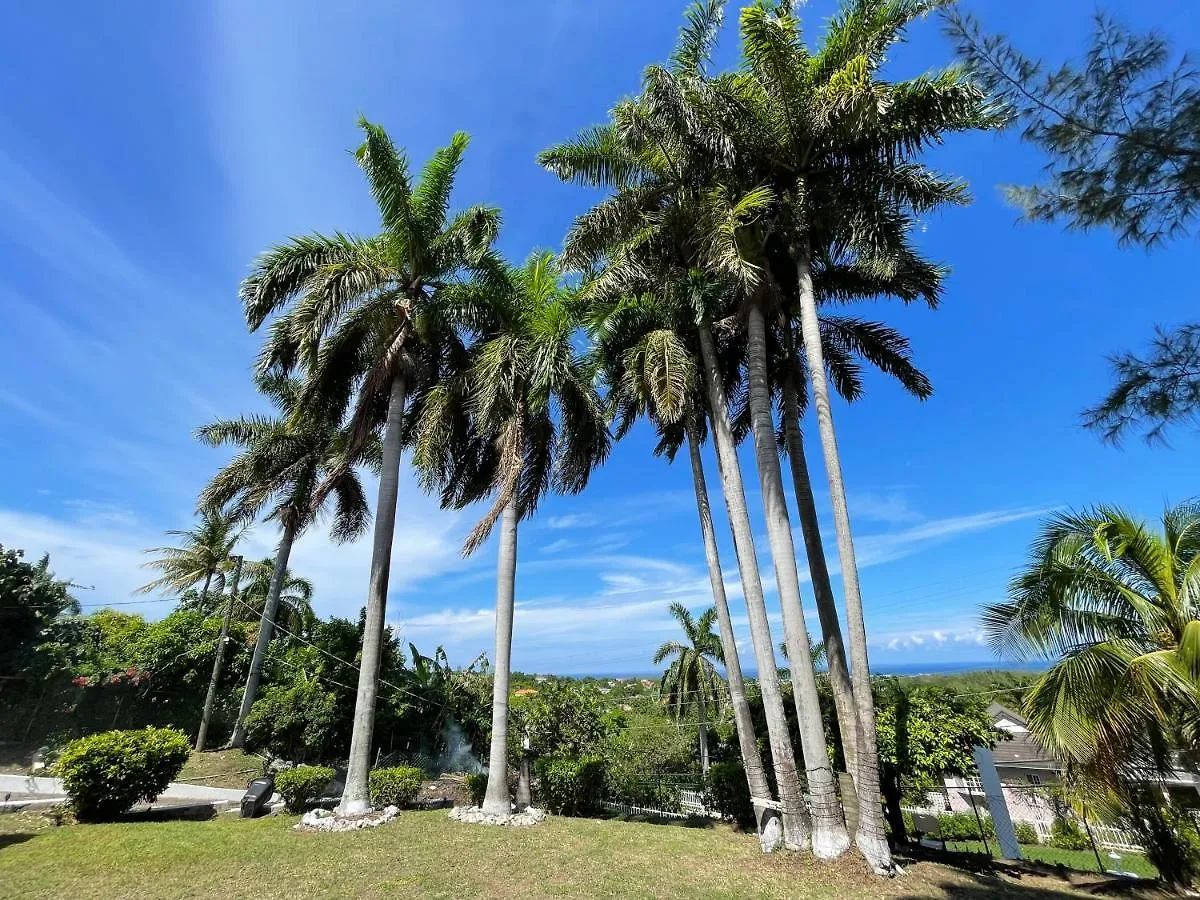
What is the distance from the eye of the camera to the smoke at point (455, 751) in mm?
19469

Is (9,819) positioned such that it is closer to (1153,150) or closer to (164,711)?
(164,711)

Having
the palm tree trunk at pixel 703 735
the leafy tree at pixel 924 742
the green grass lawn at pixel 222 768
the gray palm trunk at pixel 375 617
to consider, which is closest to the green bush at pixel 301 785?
the gray palm trunk at pixel 375 617

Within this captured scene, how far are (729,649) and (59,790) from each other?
16341 millimetres

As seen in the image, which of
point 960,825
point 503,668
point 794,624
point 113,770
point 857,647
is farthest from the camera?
point 960,825

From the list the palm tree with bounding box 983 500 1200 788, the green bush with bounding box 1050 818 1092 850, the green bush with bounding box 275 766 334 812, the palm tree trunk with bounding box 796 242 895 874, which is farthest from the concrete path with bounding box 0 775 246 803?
the green bush with bounding box 1050 818 1092 850

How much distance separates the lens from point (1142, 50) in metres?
4.23

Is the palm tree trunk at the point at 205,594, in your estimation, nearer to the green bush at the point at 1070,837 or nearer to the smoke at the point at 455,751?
the smoke at the point at 455,751

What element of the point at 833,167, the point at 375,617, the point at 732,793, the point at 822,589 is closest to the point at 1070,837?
the point at 732,793

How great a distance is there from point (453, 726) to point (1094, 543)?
1982 cm

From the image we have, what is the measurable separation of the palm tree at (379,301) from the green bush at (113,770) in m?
3.60

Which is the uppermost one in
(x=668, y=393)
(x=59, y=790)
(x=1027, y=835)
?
(x=668, y=393)

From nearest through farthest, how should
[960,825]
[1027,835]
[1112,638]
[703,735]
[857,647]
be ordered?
[1112,638], [857,647], [1027,835], [960,825], [703,735]

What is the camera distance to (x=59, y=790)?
12680mm

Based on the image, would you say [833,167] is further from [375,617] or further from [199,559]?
[199,559]
